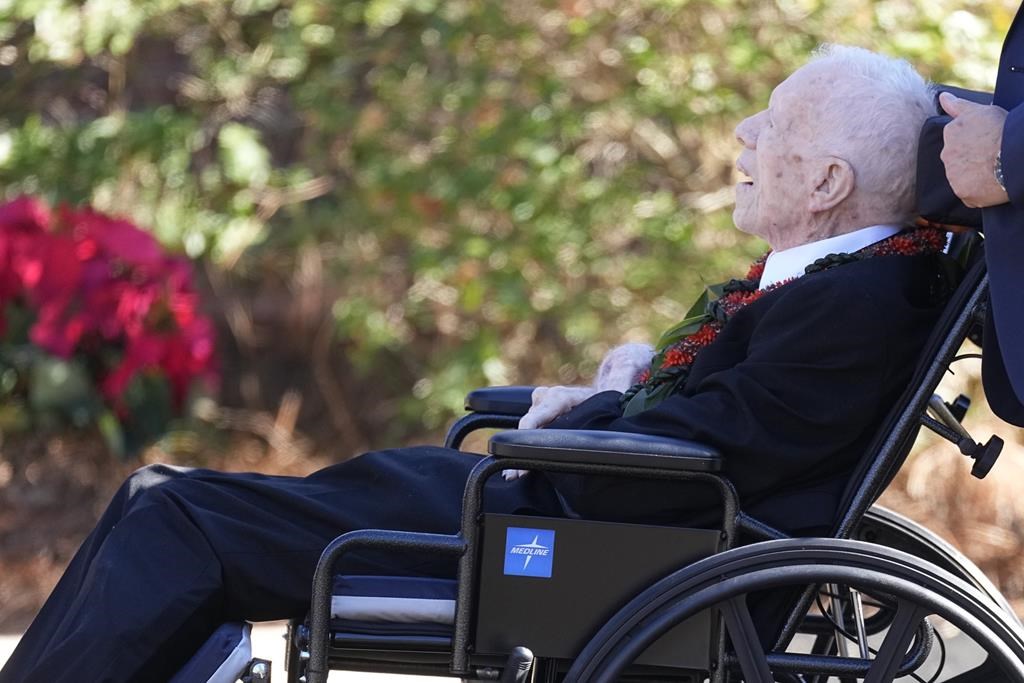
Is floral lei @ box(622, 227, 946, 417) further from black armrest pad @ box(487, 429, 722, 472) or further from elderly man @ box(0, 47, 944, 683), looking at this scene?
black armrest pad @ box(487, 429, 722, 472)

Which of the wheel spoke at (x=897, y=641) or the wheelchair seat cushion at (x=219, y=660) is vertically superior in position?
the wheel spoke at (x=897, y=641)

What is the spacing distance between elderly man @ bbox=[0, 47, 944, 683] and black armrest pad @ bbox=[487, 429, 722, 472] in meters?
0.11

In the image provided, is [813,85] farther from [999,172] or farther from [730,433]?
[730,433]

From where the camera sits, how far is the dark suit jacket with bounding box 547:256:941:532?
2.05 m

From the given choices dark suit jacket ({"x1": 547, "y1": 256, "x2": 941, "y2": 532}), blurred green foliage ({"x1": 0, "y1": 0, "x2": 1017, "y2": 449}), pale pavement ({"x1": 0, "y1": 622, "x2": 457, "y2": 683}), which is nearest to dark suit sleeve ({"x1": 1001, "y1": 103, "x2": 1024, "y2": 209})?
dark suit jacket ({"x1": 547, "y1": 256, "x2": 941, "y2": 532})

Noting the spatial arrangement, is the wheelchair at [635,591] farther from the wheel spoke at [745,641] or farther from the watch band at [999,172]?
the watch band at [999,172]

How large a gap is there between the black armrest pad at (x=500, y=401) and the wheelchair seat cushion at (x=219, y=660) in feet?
2.64

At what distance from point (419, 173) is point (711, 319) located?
8.14ft

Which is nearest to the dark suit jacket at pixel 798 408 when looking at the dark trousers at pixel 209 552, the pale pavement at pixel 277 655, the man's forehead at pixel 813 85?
the dark trousers at pixel 209 552

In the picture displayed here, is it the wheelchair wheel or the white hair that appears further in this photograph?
the white hair

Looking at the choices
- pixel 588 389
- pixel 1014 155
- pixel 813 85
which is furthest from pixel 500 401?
pixel 1014 155

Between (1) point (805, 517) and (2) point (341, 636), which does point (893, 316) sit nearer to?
(1) point (805, 517)

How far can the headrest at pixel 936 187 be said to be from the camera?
2137 millimetres

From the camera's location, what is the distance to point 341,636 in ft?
6.53
